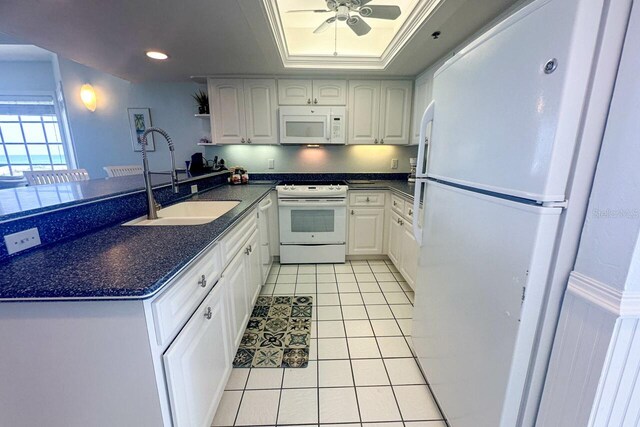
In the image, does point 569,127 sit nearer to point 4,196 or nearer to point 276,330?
point 276,330

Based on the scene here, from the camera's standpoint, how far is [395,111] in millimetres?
3223

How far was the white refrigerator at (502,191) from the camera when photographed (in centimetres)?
70

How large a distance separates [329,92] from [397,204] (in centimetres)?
156

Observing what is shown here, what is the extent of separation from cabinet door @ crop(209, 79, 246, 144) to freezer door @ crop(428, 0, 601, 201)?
265 centimetres

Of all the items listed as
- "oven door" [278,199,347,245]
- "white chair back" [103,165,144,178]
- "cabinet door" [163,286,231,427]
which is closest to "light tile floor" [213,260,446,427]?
"cabinet door" [163,286,231,427]

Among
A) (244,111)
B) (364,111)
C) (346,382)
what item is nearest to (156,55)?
(244,111)

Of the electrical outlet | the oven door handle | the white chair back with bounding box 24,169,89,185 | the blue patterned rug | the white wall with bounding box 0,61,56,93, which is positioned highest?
the white wall with bounding box 0,61,56,93

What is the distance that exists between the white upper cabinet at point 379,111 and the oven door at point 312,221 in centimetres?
91

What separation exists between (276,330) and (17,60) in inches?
244

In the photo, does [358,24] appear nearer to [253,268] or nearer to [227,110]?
[227,110]

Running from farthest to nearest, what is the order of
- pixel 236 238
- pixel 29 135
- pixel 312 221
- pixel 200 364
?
pixel 29 135 < pixel 312 221 < pixel 236 238 < pixel 200 364

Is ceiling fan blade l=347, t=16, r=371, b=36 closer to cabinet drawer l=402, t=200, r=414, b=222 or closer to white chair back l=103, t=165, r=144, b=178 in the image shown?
cabinet drawer l=402, t=200, r=414, b=222

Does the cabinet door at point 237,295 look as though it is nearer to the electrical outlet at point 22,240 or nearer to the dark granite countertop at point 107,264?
the dark granite countertop at point 107,264

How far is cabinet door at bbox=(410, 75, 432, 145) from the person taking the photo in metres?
2.80
